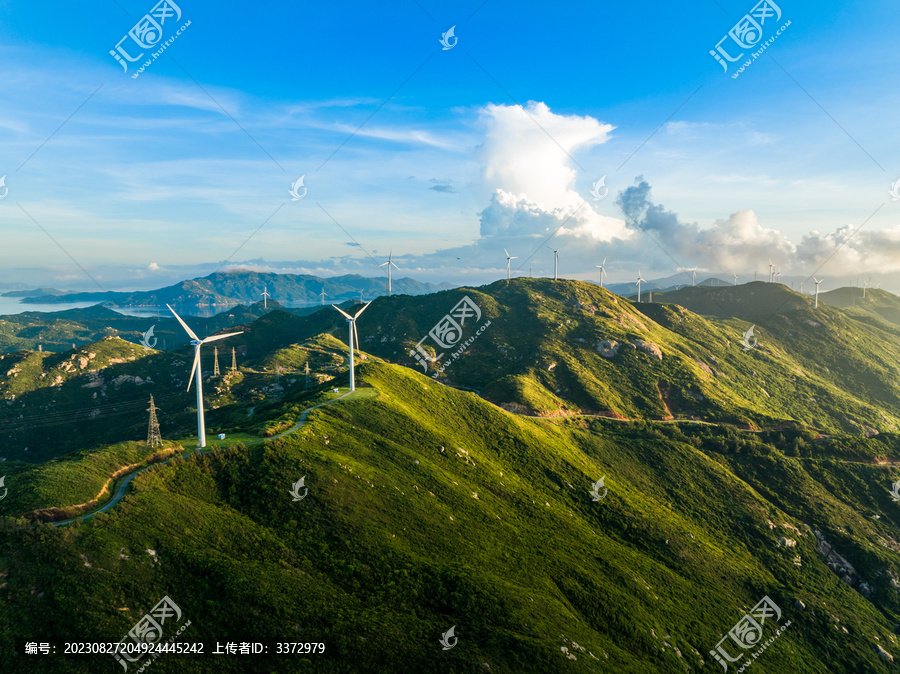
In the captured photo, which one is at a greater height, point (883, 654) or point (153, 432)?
point (153, 432)

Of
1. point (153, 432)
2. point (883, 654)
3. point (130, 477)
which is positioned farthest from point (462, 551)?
point (883, 654)

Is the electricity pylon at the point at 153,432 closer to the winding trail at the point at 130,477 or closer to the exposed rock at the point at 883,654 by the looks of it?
the winding trail at the point at 130,477

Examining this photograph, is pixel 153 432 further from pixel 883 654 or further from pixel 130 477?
pixel 883 654

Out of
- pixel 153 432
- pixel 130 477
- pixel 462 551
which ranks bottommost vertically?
pixel 462 551

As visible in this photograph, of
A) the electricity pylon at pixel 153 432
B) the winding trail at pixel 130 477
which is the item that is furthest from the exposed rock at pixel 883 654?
the electricity pylon at pixel 153 432

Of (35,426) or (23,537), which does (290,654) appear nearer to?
(23,537)

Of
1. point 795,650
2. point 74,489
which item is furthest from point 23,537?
point 795,650

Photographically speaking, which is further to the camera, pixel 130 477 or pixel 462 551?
pixel 462 551

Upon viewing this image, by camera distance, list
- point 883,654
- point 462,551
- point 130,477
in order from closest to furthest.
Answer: point 130,477
point 462,551
point 883,654

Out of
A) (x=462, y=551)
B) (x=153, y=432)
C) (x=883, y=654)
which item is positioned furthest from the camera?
(x=883, y=654)
